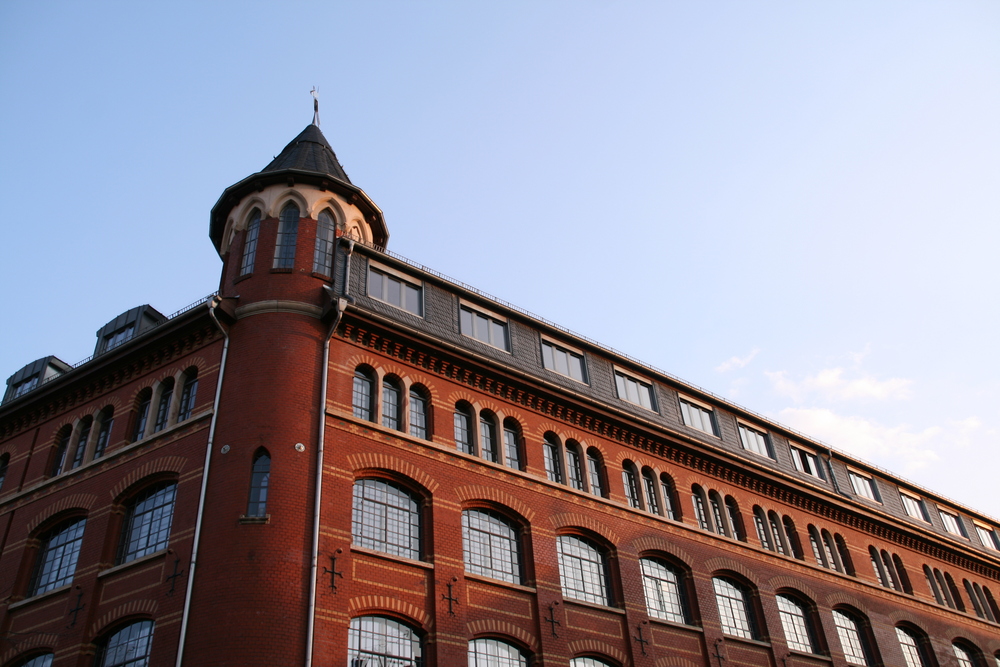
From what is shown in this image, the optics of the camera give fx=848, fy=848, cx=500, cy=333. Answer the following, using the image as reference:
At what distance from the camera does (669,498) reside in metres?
27.7

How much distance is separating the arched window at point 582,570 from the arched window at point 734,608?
459 cm

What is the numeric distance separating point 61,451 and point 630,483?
17.0 m

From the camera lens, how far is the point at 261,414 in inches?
781

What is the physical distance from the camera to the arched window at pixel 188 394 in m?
21.6

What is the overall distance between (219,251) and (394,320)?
6.79 m

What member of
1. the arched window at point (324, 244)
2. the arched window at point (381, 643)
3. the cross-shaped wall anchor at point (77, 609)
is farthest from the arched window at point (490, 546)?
the cross-shaped wall anchor at point (77, 609)

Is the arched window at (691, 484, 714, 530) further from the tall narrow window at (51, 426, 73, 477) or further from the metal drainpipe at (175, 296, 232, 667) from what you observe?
the tall narrow window at (51, 426, 73, 477)

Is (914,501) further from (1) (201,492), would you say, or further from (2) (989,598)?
(1) (201,492)

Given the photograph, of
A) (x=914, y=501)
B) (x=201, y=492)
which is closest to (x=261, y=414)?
(x=201, y=492)

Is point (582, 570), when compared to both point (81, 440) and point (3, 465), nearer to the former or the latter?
point (81, 440)

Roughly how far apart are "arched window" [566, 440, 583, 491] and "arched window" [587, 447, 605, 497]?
32 cm

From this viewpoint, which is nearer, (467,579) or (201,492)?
(201,492)

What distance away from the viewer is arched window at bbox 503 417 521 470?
2409 cm

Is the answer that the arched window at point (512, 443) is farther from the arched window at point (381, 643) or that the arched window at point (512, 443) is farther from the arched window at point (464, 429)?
the arched window at point (381, 643)
